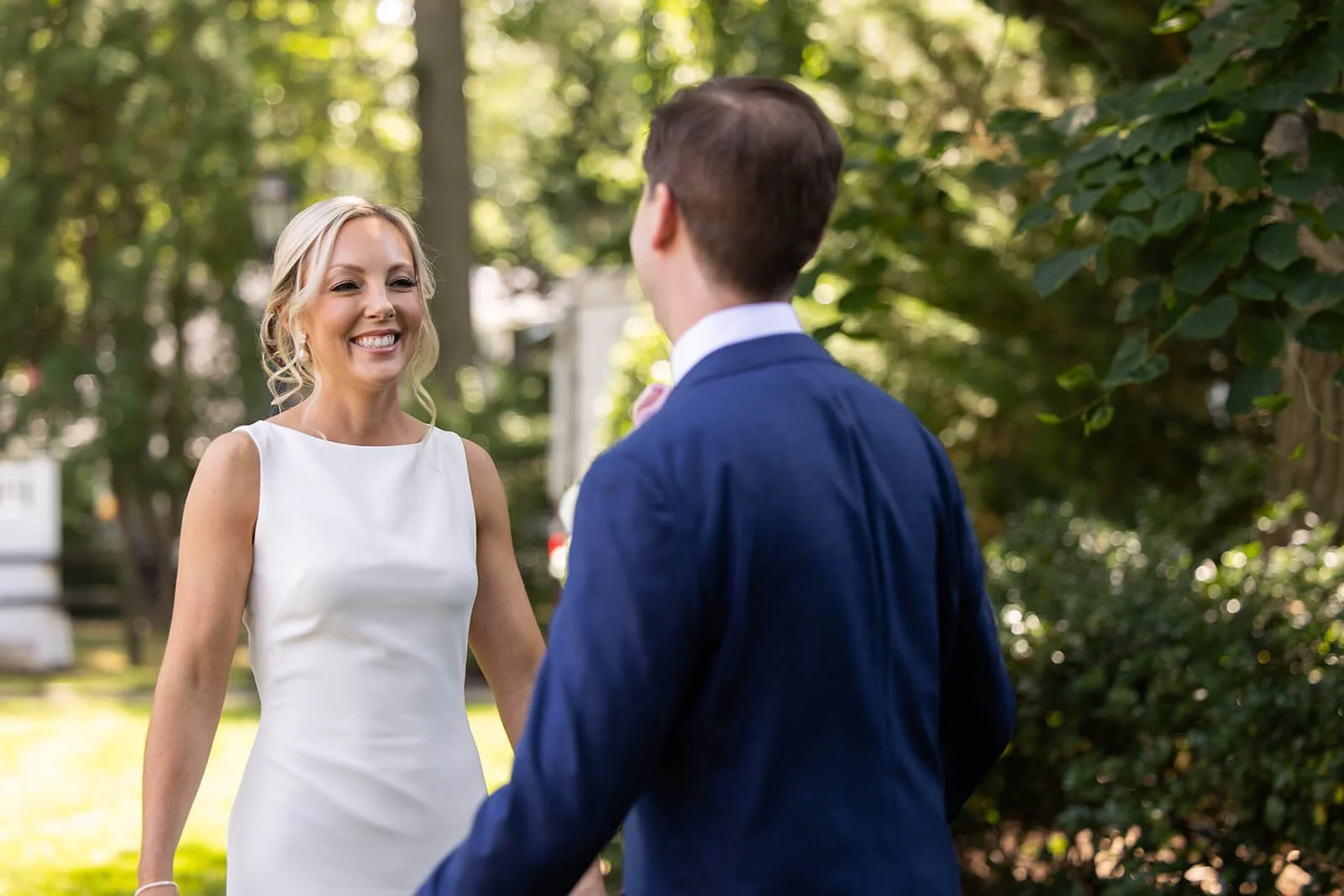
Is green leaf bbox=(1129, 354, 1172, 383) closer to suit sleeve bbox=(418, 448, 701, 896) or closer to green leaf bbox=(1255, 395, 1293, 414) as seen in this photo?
green leaf bbox=(1255, 395, 1293, 414)

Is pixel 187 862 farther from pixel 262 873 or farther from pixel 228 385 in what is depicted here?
pixel 228 385

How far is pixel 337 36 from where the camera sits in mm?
18781

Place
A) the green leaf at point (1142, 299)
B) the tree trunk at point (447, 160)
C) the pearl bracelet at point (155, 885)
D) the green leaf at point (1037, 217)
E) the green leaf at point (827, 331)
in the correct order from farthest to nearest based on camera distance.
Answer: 1. the tree trunk at point (447, 160)
2. the green leaf at point (827, 331)
3. the green leaf at point (1037, 217)
4. the green leaf at point (1142, 299)
5. the pearl bracelet at point (155, 885)

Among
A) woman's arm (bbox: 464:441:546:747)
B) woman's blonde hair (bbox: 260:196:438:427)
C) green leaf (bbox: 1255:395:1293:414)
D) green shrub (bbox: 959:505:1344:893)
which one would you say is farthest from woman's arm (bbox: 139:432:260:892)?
green shrub (bbox: 959:505:1344:893)

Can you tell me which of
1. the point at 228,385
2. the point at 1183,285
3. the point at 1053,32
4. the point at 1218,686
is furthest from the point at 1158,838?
the point at 228,385

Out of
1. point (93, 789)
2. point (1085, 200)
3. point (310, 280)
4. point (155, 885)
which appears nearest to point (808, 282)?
point (1085, 200)

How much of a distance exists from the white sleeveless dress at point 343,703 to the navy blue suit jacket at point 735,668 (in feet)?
3.28

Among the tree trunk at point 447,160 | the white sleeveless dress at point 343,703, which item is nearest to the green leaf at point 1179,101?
the white sleeveless dress at point 343,703

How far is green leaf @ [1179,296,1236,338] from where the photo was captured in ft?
12.9

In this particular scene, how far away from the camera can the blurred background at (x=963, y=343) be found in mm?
4125

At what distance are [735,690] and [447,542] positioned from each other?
50.5 inches

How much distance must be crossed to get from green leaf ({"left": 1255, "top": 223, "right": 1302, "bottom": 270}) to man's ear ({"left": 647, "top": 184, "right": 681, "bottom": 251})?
2.46 m

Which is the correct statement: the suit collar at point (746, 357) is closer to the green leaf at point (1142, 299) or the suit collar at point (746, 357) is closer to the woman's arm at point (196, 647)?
the woman's arm at point (196, 647)

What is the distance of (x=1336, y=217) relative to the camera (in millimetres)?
→ 3842
